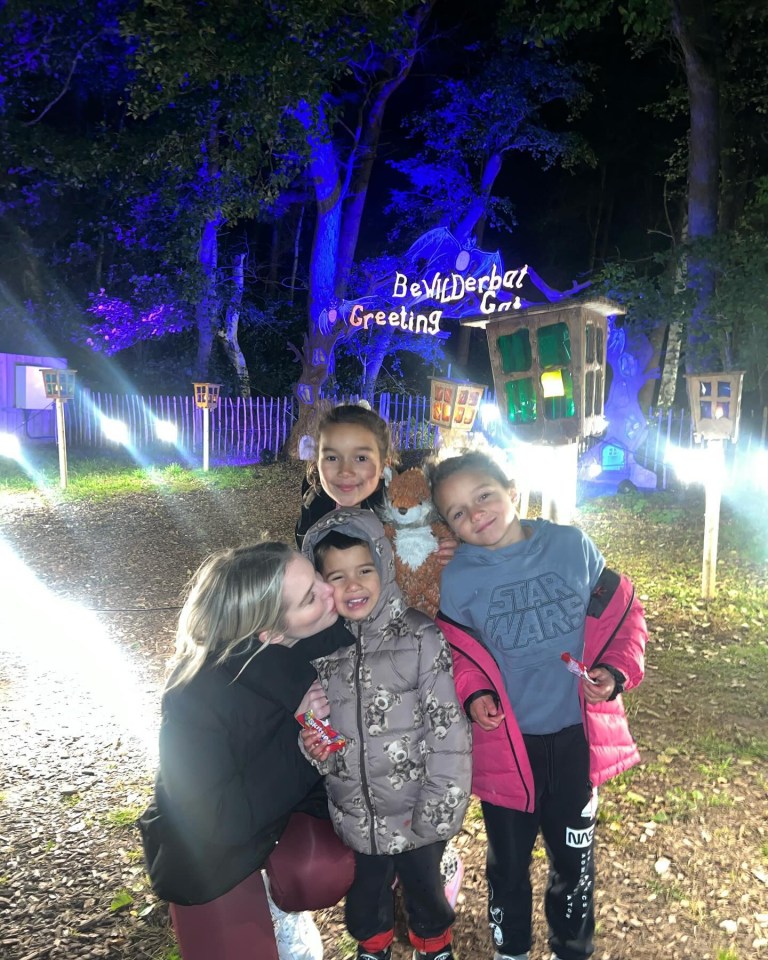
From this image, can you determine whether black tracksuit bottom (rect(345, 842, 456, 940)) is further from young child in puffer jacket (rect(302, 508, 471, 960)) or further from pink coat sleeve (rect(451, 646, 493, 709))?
pink coat sleeve (rect(451, 646, 493, 709))

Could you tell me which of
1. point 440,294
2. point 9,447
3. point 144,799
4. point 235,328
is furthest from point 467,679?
point 9,447

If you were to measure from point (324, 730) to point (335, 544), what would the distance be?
60 cm

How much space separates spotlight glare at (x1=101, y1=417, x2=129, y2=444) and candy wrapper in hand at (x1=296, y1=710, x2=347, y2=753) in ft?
54.7

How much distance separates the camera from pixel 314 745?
2.03m

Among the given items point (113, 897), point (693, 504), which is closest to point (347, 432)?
point (113, 897)

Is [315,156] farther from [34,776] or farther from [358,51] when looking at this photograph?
[34,776]

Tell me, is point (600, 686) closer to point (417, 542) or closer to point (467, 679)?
point (467, 679)

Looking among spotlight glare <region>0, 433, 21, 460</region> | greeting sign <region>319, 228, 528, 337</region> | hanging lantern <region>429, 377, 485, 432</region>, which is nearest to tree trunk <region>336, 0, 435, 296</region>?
greeting sign <region>319, 228, 528, 337</region>

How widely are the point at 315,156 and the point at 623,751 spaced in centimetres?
1458

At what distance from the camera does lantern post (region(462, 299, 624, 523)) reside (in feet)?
12.5

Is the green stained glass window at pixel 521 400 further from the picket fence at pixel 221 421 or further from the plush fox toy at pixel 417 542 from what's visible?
the picket fence at pixel 221 421

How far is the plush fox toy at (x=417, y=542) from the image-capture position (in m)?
2.60

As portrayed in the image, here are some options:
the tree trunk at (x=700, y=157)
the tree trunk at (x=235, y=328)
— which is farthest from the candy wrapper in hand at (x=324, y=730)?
the tree trunk at (x=235, y=328)

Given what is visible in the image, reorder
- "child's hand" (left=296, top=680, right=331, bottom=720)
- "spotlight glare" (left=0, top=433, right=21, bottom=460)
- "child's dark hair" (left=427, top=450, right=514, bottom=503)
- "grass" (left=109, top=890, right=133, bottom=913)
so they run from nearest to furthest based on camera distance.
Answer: "child's hand" (left=296, top=680, right=331, bottom=720) < "child's dark hair" (left=427, top=450, right=514, bottom=503) < "grass" (left=109, top=890, right=133, bottom=913) < "spotlight glare" (left=0, top=433, right=21, bottom=460)
